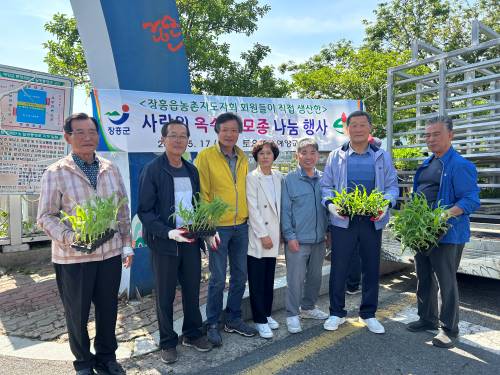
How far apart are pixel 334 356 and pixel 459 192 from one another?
182 centimetres

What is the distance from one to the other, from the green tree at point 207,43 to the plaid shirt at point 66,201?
8.65 meters

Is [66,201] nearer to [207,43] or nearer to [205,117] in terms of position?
[205,117]

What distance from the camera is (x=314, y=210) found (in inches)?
144

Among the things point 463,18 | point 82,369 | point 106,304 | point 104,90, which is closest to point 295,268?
point 106,304

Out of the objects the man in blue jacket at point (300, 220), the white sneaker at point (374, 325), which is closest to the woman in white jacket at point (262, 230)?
the man in blue jacket at point (300, 220)

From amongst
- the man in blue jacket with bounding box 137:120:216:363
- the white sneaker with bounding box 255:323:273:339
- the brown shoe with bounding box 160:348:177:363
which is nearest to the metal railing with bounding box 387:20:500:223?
the white sneaker with bounding box 255:323:273:339

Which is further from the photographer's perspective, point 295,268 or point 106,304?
point 295,268

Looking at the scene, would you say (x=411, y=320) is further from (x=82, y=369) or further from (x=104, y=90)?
(x=104, y=90)

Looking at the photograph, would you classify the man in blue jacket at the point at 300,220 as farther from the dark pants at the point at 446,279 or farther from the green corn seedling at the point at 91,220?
the green corn seedling at the point at 91,220

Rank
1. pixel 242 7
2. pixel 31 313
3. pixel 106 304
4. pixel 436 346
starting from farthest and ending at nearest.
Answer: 1. pixel 242 7
2. pixel 31 313
3. pixel 436 346
4. pixel 106 304

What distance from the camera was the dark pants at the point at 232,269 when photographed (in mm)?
3398

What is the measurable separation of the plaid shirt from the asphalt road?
104 centimetres

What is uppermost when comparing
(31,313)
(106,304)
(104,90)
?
(104,90)

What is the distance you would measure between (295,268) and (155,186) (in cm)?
160
